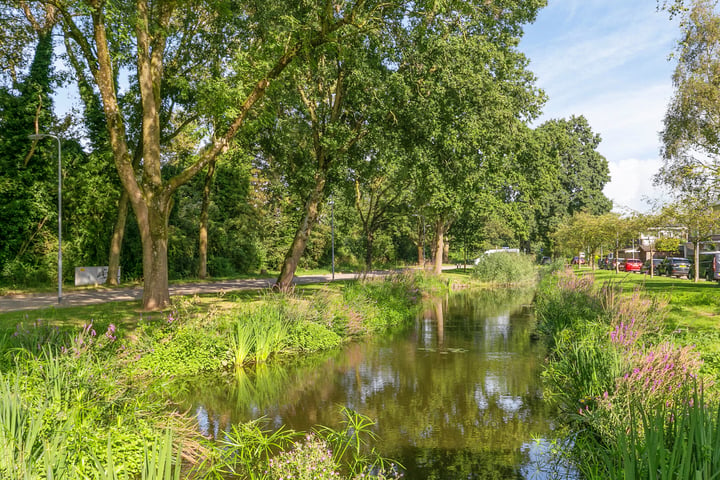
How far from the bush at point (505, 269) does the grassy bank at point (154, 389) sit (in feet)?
69.1

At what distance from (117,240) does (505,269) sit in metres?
26.4

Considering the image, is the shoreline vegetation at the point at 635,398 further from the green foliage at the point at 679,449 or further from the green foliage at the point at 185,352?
the green foliage at the point at 185,352

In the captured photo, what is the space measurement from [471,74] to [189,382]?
1387 centimetres

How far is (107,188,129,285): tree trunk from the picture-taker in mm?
26234

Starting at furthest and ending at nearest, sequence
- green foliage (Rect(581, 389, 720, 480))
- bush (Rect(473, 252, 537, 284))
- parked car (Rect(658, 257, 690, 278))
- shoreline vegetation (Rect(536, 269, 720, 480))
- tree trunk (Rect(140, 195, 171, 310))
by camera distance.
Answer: parked car (Rect(658, 257, 690, 278)), bush (Rect(473, 252, 537, 284)), tree trunk (Rect(140, 195, 171, 310)), shoreline vegetation (Rect(536, 269, 720, 480)), green foliage (Rect(581, 389, 720, 480))

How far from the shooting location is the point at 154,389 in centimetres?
664

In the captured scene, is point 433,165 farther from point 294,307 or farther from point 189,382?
point 189,382

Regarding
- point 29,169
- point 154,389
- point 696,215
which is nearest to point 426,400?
point 154,389

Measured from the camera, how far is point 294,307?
1401 centimetres

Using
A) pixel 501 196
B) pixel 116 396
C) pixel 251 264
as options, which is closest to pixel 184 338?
pixel 116 396

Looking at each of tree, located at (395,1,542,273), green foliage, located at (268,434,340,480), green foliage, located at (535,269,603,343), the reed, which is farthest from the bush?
green foliage, located at (268,434,340,480)

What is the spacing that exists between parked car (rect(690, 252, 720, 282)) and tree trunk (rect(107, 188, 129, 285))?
35400mm

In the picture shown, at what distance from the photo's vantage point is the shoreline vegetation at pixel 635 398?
3445mm

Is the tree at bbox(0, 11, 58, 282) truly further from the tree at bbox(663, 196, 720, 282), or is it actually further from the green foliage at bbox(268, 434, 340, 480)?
the tree at bbox(663, 196, 720, 282)
